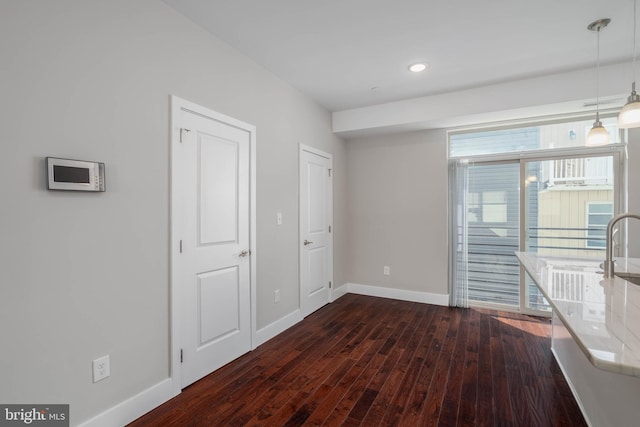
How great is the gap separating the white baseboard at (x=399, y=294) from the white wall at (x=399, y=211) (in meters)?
0.06

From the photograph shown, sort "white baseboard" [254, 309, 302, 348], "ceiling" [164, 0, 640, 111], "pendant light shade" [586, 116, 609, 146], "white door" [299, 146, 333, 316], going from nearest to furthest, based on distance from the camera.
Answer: "ceiling" [164, 0, 640, 111]
"pendant light shade" [586, 116, 609, 146]
"white baseboard" [254, 309, 302, 348]
"white door" [299, 146, 333, 316]

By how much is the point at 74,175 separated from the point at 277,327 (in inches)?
91.8

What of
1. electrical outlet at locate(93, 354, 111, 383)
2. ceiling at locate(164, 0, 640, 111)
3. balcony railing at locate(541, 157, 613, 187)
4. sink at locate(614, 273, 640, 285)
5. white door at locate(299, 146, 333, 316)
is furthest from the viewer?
white door at locate(299, 146, 333, 316)

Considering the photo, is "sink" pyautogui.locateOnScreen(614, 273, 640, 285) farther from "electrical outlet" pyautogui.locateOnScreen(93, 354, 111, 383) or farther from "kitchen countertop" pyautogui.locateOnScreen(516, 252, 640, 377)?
"electrical outlet" pyautogui.locateOnScreen(93, 354, 111, 383)

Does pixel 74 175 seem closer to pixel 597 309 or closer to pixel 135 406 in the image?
pixel 135 406

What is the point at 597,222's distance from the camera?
3516 mm

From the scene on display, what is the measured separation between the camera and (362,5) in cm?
217

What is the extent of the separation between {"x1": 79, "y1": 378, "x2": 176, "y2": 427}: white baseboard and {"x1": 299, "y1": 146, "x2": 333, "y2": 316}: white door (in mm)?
1804

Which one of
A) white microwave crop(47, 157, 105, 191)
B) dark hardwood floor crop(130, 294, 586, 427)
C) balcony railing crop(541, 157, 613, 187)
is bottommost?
dark hardwood floor crop(130, 294, 586, 427)

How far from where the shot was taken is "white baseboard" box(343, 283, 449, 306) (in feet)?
13.9

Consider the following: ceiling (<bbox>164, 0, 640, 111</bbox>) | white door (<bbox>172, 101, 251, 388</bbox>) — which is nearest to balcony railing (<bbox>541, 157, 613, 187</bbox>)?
ceiling (<bbox>164, 0, 640, 111</bbox>)

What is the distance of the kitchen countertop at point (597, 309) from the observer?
0.85 m

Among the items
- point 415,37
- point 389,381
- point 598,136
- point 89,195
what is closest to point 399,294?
point 389,381

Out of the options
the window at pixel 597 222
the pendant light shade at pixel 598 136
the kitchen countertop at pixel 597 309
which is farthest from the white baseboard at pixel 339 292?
the pendant light shade at pixel 598 136
